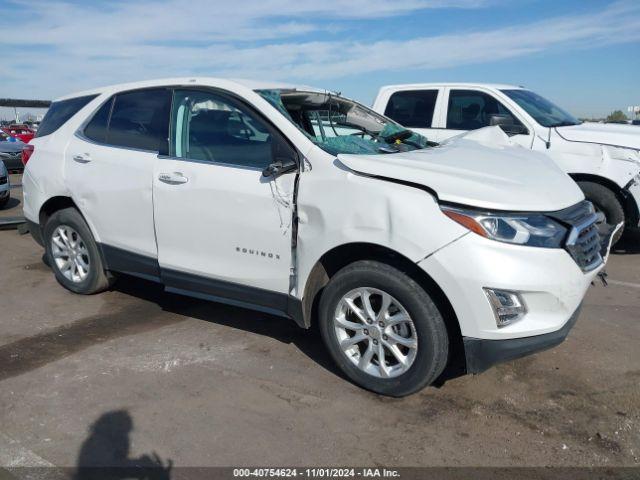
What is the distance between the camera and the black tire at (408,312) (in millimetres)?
2994

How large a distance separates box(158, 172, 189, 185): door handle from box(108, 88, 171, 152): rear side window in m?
0.23

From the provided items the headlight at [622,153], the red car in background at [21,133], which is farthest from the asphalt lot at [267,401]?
the red car in background at [21,133]

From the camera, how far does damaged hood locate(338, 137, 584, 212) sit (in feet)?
9.58

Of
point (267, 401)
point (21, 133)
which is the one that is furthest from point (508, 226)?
point (21, 133)

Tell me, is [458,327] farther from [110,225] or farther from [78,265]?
[78,265]

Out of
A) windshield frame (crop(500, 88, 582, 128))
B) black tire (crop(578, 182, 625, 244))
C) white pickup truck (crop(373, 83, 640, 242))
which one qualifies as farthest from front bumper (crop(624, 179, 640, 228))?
windshield frame (crop(500, 88, 582, 128))

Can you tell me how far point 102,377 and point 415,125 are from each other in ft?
18.1

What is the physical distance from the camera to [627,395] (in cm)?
329

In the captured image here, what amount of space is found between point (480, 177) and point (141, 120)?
2558 mm

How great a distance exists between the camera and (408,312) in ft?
10.0

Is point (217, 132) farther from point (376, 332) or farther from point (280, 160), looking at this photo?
point (376, 332)

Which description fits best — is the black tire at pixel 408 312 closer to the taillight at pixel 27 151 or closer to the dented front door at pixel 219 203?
the dented front door at pixel 219 203

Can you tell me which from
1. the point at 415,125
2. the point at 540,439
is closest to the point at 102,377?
the point at 540,439

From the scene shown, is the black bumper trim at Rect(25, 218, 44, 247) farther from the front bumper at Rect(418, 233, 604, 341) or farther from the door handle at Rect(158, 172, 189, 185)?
the front bumper at Rect(418, 233, 604, 341)
